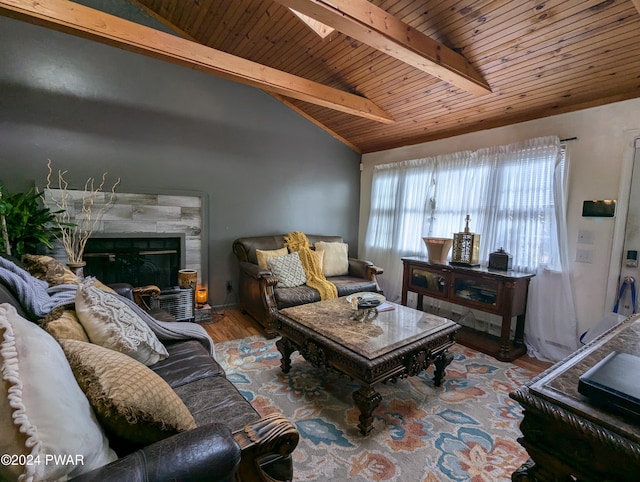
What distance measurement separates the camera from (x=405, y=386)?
216 centimetres

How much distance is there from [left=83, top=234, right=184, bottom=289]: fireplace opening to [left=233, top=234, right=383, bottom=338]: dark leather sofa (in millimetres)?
750

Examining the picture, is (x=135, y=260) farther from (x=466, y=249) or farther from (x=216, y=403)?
(x=466, y=249)

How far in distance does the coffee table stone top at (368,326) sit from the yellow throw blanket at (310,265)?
2.41 feet

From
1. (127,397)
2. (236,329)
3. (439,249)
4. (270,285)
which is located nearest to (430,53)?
(439,249)

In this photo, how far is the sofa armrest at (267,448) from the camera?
873mm

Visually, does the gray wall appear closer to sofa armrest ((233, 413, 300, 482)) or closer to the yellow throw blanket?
the yellow throw blanket

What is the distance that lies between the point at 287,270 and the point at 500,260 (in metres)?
2.22

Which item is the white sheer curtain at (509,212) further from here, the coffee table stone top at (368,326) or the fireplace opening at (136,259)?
the fireplace opening at (136,259)

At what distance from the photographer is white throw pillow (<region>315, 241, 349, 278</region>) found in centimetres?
385

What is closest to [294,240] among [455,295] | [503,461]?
[455,295]

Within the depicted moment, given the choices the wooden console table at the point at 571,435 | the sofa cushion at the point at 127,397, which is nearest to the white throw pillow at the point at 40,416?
the sofa cushion at the point at 127,397

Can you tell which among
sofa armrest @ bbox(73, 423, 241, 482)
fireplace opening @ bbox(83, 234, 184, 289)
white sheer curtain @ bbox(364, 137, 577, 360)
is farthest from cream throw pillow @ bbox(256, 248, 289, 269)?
sofa armrest @ bbox(73, 423, 241, 482)

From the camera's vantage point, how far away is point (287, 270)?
332 centimetres

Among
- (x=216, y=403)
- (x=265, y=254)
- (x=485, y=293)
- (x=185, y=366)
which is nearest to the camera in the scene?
(x=216, y=403)
